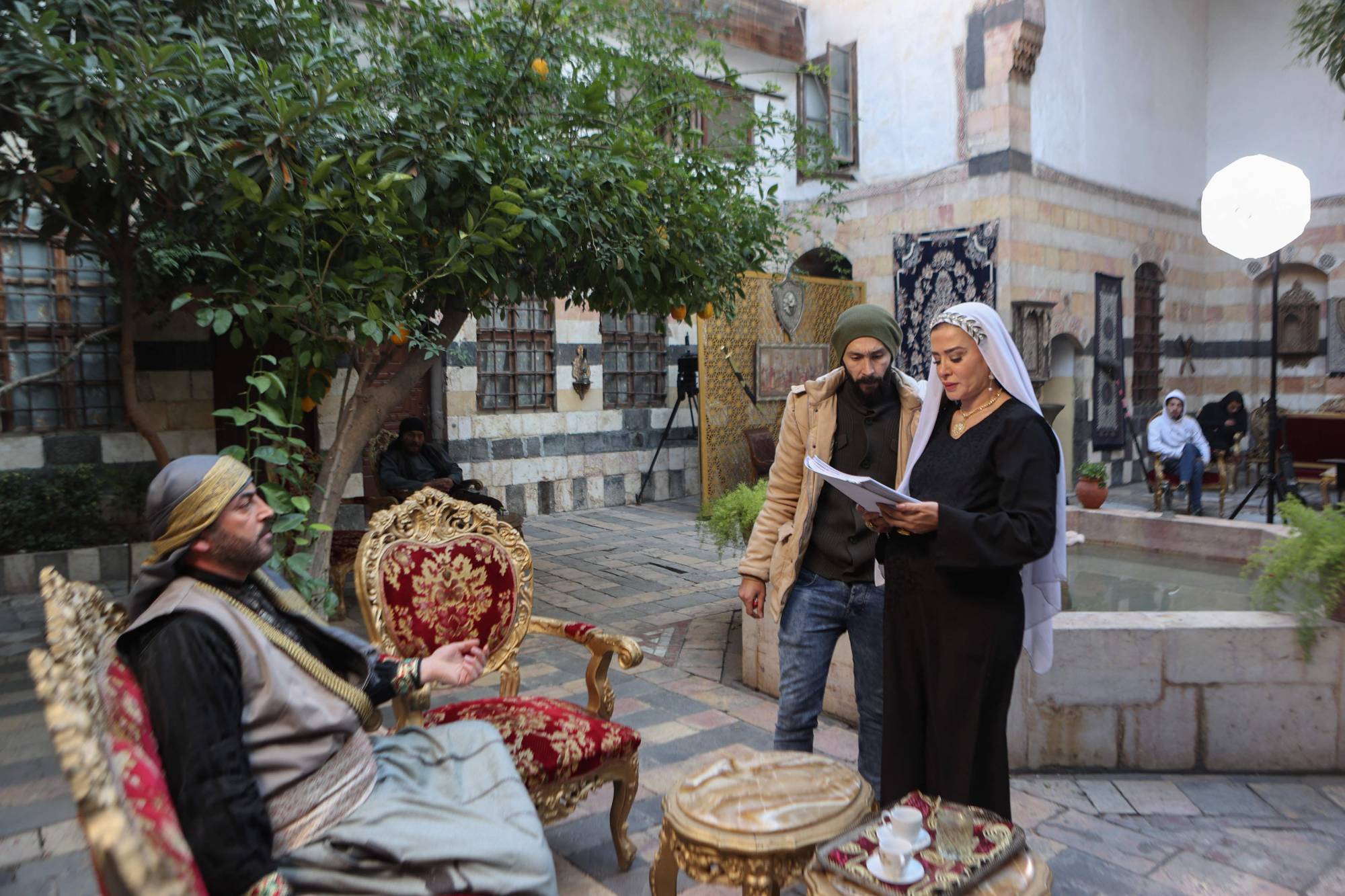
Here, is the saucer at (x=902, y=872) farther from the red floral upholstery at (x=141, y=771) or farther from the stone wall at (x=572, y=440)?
the stone wall at (x=572, y=440)

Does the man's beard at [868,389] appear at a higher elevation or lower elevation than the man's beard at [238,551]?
higher

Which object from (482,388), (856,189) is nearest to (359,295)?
(482,388)

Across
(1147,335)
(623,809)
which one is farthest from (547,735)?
(1147,335)

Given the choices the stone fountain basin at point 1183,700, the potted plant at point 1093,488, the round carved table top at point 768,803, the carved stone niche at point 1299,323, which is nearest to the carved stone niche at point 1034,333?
the potted plant at point 1093,488

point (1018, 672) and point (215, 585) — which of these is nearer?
point (215, 585)

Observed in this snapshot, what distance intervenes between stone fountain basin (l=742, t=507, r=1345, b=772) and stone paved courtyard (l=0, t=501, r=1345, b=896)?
88mm

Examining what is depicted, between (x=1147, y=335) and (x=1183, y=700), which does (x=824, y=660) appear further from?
(x=1147, y=335)

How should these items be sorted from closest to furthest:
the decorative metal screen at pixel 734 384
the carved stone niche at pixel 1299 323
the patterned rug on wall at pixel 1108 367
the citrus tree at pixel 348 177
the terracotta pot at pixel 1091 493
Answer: the citrus tree at pixel 348 177 → the terracotta pot at pixel 1091 493 → the decorative metal screen at pixel 734 384 → the patterned rug on wall at pixel 1108 367 → the carved stone niche at pixel 1299 323

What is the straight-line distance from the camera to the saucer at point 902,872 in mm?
1844

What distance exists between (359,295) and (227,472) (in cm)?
248

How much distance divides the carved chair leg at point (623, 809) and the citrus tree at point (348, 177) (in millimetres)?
1766

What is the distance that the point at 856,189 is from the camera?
41.9 feet

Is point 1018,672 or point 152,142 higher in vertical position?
point 152,142

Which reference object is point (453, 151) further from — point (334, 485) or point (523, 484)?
point (523, 484)
